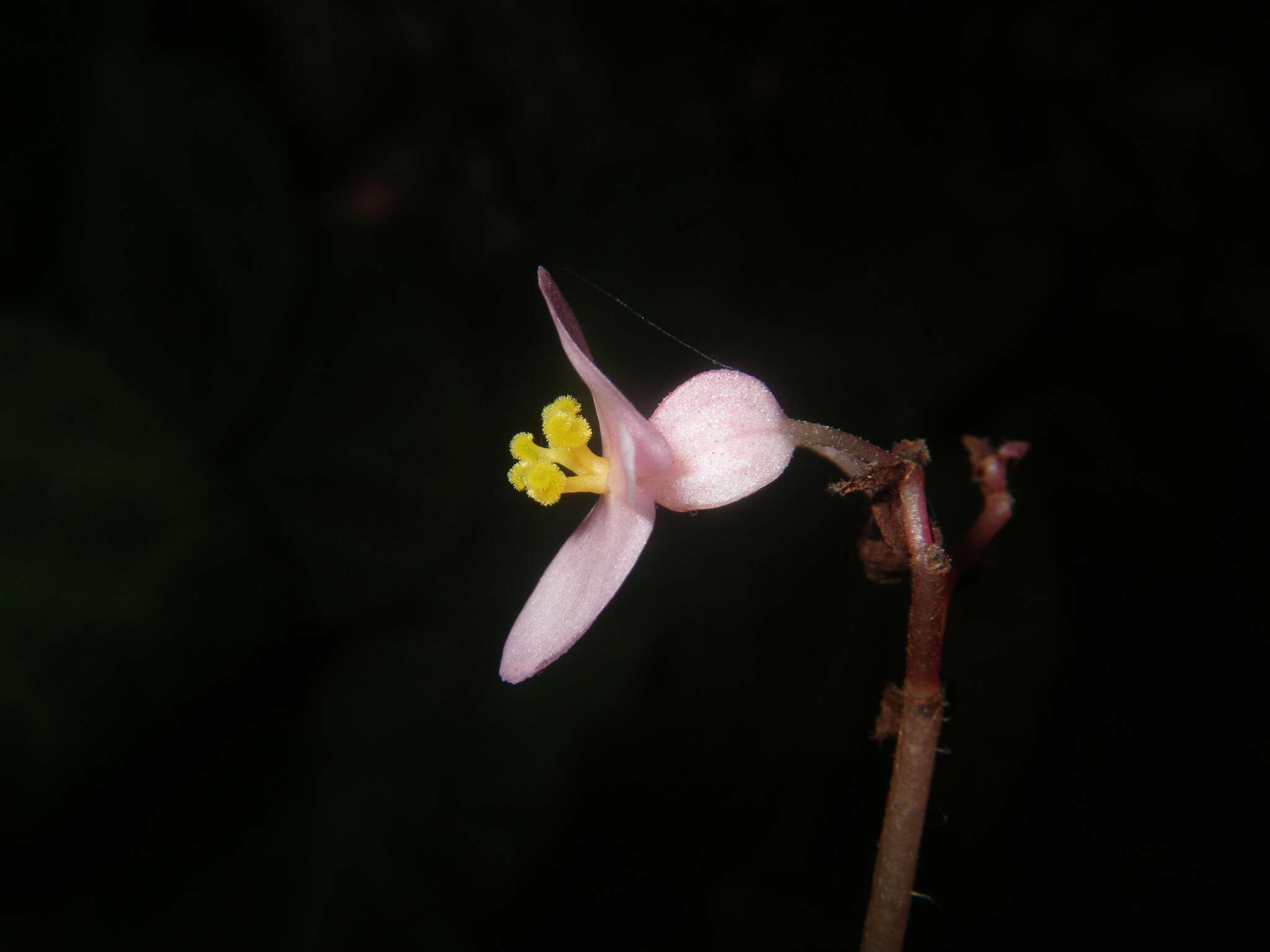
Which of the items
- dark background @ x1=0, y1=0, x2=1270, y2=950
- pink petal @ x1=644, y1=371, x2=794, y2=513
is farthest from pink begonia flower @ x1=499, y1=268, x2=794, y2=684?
dark background @ x1=0, y1=0, x2=1270, y2=950

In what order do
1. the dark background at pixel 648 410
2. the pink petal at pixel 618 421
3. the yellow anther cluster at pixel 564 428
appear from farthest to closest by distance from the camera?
the dark background at pixel 648 410 < the yellow anther cluster at pixel 564 428 < the pink petal at pixel 618 421

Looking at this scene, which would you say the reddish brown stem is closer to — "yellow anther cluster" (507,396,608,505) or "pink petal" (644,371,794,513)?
"pink petal" (644,371,794,513)

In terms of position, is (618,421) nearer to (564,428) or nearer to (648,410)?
(564,428)

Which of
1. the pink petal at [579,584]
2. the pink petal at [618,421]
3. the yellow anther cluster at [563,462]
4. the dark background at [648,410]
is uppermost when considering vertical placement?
the dark background at [648,410]

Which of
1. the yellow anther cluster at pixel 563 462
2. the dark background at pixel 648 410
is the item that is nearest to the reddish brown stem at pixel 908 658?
the yellow anther cluster at pixel 563 462

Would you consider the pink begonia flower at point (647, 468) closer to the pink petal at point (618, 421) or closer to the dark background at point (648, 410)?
the pink petal at point (618, 421)

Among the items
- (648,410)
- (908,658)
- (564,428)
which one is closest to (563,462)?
(564,428)
